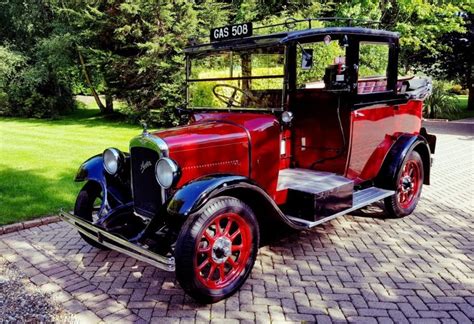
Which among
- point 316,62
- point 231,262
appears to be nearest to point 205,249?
point 231,262

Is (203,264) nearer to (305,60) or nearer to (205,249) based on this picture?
(205,249)

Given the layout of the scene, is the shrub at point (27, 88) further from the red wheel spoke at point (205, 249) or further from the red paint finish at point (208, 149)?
the red wheel spoke at point (205, 249)

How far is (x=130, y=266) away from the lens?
158 inches

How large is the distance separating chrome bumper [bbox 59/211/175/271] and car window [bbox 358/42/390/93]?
292 centimetres

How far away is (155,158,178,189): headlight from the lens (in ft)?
10.9

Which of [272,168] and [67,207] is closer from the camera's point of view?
[272,168]

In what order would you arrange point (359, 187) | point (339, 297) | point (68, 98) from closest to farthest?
point (339, 297)
point (359, 187)
point (68, 98)

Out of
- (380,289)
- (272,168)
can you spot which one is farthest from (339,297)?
(272,168)

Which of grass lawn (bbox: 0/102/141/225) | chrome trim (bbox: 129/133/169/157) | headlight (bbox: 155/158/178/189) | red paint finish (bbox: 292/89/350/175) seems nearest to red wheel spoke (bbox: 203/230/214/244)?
headlight (bbox: 155/158/178/189)

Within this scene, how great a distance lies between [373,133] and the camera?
15.7ft

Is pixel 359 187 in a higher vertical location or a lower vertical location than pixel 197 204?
lower

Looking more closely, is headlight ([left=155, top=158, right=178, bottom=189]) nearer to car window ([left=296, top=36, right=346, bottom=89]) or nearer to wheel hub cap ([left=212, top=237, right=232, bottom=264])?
wheel hub cap ([left=212, top=237, right=232, bottom=264])

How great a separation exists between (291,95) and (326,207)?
1165 mm

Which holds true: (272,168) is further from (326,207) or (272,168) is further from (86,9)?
(86,9)
